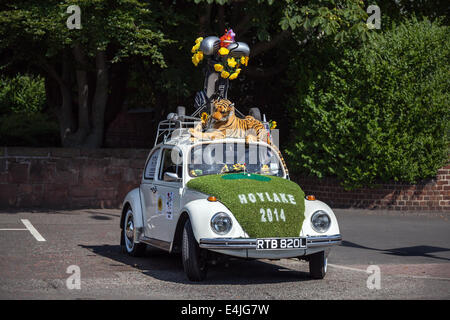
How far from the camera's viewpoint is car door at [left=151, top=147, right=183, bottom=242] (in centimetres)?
928

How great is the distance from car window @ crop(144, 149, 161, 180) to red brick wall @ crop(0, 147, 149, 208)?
772cm

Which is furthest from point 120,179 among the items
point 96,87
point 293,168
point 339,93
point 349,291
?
point 349,291

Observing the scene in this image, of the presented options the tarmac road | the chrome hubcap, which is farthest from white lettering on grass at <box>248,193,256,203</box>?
the chrome hubcap

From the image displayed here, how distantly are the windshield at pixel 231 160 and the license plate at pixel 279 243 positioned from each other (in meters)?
1.55

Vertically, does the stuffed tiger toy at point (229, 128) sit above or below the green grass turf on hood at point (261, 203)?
above

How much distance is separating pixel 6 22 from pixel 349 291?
10.4 m

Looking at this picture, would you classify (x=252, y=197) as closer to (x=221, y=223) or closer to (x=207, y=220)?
(x=221, y=223)

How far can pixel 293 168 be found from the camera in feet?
62.2

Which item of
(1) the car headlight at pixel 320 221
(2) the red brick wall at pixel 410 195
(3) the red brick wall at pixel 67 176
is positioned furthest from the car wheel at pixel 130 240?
(2) the red brick wall at pixel 410 195

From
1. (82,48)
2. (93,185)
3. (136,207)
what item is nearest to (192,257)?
(136,207)

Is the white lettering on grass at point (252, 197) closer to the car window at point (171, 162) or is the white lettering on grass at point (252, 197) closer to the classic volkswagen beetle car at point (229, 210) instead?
the classic volkswagen beetle car at point (229, 210)

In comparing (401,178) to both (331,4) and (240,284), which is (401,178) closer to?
(331,4)

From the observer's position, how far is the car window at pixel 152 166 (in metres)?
10.5

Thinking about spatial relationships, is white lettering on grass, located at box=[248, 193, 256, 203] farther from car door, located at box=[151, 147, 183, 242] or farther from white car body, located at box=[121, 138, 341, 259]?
car door, located at box=[151, 147, 183, 242]
